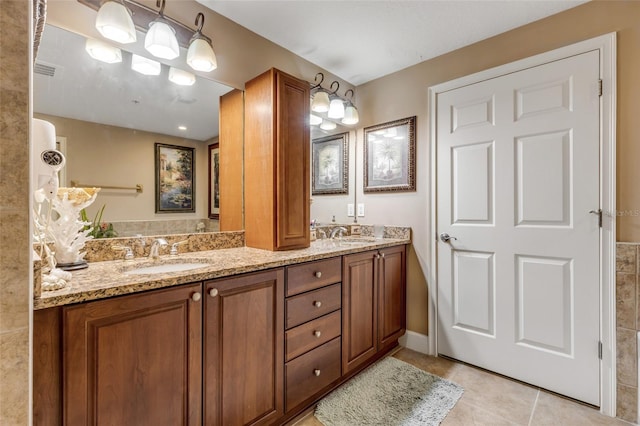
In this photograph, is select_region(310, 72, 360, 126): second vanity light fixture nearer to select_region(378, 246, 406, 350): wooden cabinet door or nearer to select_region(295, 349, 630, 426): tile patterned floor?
select_region(378, 246, 406, 350): wooden cabinet door

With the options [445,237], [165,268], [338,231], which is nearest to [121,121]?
[165,268]

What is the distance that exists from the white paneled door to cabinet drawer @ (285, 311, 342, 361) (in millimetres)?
1025

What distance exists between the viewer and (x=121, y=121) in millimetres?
1482

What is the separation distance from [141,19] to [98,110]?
52cm

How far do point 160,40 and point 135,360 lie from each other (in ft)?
4.78

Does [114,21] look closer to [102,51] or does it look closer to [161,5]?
[102,51]

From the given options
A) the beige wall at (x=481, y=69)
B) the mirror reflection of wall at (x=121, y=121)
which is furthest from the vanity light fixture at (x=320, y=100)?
the mirror reflection of wall at (x=121, y=121)

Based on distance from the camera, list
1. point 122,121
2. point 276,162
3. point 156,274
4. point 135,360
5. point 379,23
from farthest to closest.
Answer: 1. point 379,23
2. point 276,162
3. point 122,121
4. point 156,274
5. point 135,360

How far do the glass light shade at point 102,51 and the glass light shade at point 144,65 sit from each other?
61 millimetres

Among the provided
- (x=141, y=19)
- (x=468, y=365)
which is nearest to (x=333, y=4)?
(x=141, y=19)

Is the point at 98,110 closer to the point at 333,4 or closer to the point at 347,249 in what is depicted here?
the point at 333,4

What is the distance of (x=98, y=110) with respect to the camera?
4.62 ft

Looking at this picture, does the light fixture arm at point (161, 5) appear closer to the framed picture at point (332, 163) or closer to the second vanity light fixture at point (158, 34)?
the second vanity light fixture at point (158, 34)

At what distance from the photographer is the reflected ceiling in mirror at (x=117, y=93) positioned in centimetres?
126
